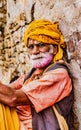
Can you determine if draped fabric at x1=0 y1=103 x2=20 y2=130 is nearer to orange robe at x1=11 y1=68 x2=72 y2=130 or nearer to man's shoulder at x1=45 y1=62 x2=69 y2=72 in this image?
orange robe at x1=11 y1=68 x2=72 y2=130

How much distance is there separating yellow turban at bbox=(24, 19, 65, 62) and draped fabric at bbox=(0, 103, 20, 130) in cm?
48

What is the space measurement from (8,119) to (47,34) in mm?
609

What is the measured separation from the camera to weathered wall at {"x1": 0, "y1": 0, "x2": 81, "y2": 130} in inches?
77.8

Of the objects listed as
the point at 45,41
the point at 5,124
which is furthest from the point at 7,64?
the point at 5,124

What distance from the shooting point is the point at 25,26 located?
2.85m

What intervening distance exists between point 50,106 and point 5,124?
0.99 ft

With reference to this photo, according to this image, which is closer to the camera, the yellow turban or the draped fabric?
the draped fabric

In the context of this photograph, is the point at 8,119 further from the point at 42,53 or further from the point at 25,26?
the point at 25,26

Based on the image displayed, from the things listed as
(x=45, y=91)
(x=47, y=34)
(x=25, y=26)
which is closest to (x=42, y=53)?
(x=47, y=34)

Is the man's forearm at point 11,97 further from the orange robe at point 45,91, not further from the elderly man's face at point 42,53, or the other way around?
the elderly man's face at point 42,53

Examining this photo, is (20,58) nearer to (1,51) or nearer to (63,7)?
(1,51)

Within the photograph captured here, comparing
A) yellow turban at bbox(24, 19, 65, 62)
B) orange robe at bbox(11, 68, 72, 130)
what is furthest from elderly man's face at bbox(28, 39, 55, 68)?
orange robe at bbox(11, 68, 72, 130)

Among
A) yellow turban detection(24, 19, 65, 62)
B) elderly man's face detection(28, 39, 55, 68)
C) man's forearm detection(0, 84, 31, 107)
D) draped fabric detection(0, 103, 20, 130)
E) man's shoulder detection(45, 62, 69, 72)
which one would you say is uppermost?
yellow turban detection(24, 19, 65, 62)

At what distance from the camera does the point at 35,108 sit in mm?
1830
